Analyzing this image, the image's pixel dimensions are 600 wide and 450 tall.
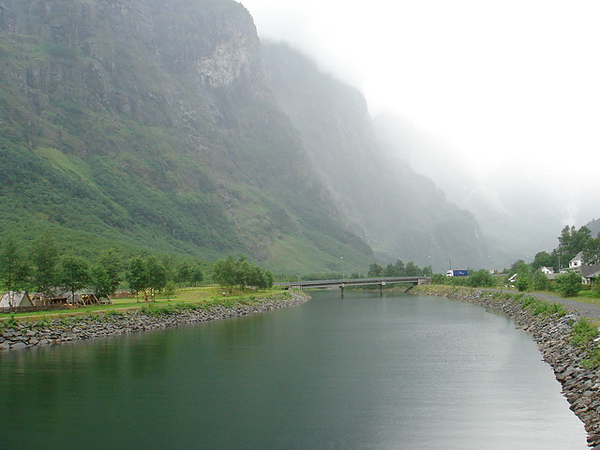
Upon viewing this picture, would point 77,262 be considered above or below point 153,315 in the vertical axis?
above

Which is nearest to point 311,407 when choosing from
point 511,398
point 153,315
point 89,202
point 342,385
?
point 342,385

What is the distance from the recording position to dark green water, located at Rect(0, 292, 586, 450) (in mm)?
22719

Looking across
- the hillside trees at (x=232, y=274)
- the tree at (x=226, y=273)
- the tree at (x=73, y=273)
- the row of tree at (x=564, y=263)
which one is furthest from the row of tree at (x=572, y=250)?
the tree at (x=73, y=273)

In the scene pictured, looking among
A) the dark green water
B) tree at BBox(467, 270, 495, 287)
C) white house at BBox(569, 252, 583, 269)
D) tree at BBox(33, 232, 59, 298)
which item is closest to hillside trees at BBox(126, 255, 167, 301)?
tree at BBox(33, 232, 59, 298)

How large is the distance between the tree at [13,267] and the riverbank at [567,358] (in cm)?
5248

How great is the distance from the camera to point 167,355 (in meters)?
43.3

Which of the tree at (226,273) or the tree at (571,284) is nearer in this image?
the tree at (571,284)

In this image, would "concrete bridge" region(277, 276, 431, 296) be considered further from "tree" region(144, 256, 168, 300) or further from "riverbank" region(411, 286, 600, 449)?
"riverbank" region(411, 286, 600, 449)

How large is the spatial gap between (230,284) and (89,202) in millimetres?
95275

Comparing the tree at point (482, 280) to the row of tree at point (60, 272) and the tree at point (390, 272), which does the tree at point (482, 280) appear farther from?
the row of tree at point (60, 272)

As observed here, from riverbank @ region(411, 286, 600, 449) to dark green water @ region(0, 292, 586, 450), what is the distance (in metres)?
0.69

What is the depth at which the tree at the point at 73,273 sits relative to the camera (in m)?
62.6

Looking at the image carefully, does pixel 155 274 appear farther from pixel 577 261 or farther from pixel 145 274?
pixel 577 261

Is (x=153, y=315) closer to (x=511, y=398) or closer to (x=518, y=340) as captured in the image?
(x=518, y=340)
